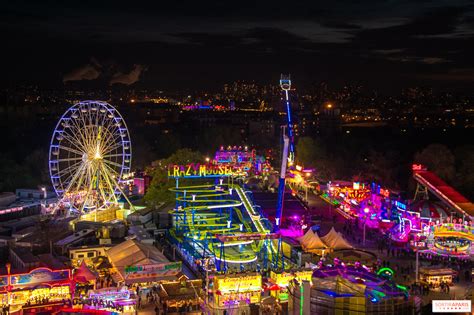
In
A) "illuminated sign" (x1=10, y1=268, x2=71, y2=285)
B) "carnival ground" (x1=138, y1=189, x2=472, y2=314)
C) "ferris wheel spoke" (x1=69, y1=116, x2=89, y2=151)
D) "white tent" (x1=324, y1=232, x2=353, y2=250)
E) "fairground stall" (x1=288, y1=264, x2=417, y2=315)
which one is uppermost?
"ferris wheel spoke" (x1=69, y1=116, x2=89, y2=151)

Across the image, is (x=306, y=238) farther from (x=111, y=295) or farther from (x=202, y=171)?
(x=111, y=295)

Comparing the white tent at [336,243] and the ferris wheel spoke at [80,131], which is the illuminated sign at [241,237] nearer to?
the white tent at [336,243]

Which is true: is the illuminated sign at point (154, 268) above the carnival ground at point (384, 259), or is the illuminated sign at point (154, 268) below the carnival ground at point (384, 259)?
above

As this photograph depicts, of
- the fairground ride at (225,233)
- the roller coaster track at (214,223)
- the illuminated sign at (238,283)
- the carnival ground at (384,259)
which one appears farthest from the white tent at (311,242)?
the illuminated sign at (238,283)

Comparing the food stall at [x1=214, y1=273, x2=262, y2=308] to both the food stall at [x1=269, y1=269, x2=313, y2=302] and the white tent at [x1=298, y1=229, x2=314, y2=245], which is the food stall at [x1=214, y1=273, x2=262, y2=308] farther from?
the white tent at [x1=298, y1=229, x2=314, y2=245]

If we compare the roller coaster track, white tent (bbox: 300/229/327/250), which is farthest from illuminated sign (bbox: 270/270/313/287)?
white tent (bbox: 300/229/327/250)

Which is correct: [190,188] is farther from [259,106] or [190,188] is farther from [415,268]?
[259,106]

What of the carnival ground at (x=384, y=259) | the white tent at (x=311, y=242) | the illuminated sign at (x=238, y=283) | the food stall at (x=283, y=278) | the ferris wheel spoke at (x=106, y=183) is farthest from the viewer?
the ferris wheel spoke at (x=106, y=183)
